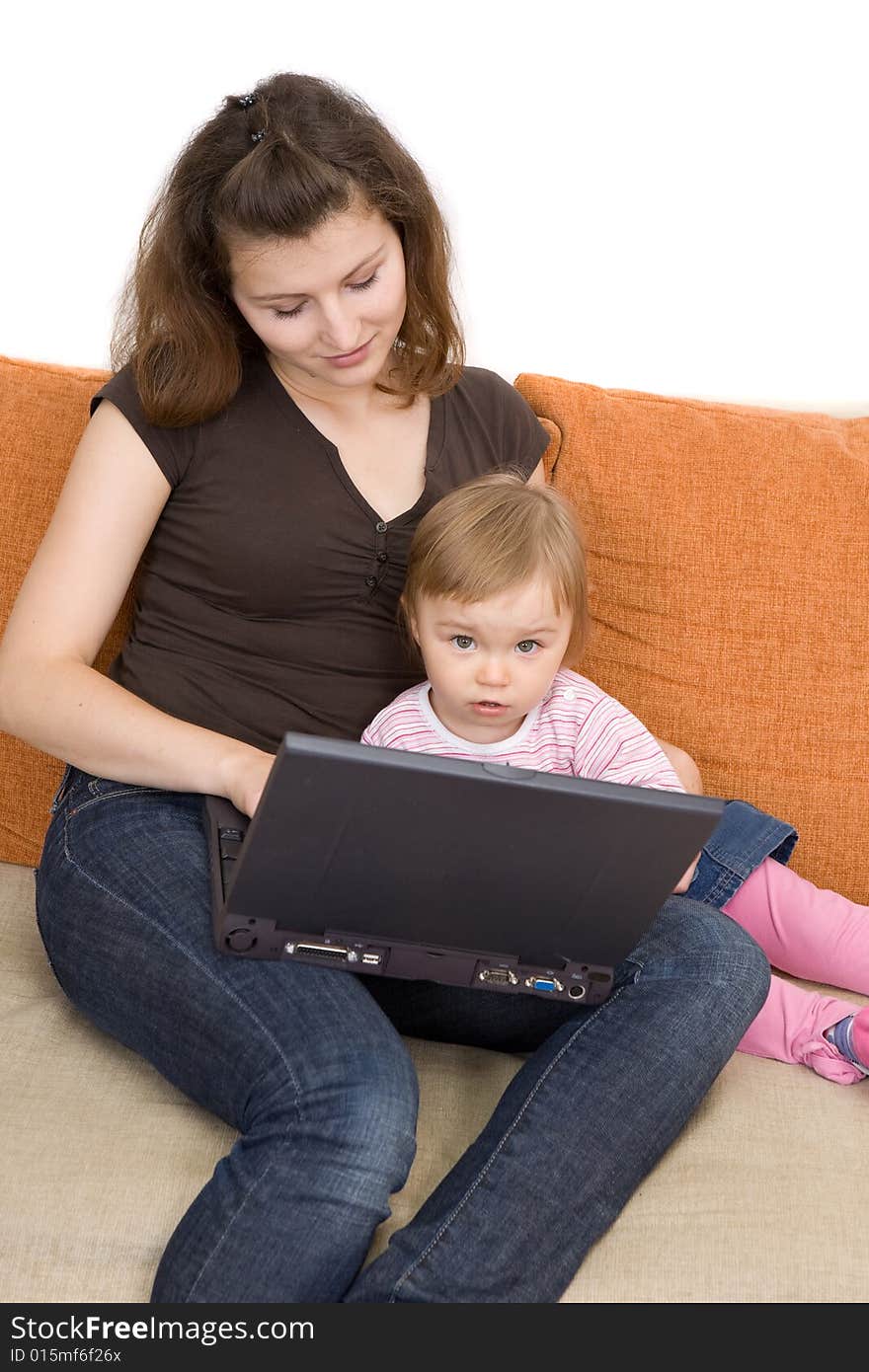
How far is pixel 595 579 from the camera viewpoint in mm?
1973

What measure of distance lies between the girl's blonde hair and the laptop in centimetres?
36

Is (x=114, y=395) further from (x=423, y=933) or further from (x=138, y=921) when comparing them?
(x=423, y=933)

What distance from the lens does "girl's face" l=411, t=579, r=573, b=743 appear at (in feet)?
5.16

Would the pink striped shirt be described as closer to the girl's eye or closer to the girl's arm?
the girl's arm

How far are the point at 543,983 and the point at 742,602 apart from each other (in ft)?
2.38

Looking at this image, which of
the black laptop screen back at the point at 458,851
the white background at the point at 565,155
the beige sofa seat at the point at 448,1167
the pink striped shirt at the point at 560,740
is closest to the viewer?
the black laptop screen back at the point at 458,851

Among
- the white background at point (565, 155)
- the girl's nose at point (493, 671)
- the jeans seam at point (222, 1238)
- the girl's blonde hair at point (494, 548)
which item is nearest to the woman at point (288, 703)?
the jeans seam at point (222, 1238)

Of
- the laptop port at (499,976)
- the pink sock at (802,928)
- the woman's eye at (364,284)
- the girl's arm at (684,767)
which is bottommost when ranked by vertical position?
the pink sock at (802,928)

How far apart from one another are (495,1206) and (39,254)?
166 centimetres

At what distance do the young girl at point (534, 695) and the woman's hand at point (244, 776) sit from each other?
217 millimetres

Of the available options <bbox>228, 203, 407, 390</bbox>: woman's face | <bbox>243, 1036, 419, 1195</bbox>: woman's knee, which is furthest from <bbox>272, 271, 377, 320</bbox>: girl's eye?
<bbox>243, 1036, 419, 1195</bbox>: woman's knee

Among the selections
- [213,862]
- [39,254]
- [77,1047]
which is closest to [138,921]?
[213,862]

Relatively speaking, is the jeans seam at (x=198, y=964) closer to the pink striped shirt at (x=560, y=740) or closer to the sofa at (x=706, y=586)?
the sofa at (x=706, y=586)

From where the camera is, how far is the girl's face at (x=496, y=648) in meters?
1.57
